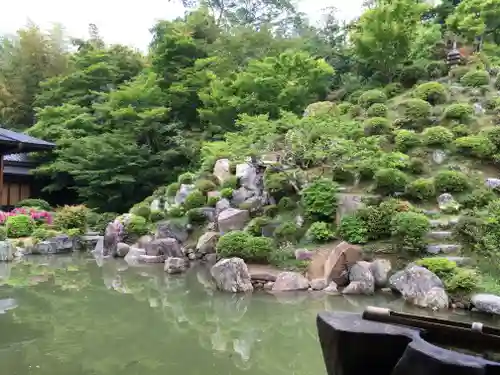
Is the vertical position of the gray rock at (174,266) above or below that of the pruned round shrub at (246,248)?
below

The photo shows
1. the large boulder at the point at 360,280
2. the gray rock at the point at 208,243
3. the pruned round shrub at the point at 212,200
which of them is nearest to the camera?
the large boulder at the point at 360,280

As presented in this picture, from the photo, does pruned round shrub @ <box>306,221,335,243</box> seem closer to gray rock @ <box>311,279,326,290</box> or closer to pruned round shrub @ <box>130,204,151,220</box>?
gray rock @ <box>311,279,326,290</box>

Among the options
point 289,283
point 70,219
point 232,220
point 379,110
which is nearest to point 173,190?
point 70,219

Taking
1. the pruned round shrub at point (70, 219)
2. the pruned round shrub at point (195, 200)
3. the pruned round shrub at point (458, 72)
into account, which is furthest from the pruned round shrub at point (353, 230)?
the pruned round shrub at point (458, 72)

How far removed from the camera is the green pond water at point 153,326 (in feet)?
15.0

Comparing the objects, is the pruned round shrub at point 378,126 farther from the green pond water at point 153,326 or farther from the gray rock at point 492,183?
the green pond water at point 153,326

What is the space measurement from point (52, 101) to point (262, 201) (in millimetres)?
13385

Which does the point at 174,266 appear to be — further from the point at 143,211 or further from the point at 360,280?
the point at 143,211

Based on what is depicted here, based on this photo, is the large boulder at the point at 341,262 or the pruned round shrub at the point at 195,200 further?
the pruned round shrub at the point at 195,200

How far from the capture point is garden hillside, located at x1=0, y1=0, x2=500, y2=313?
8.63 metres

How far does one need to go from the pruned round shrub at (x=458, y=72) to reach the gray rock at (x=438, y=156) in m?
5.31

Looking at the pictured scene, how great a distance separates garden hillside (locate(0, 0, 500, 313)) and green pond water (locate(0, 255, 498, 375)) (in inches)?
38.5

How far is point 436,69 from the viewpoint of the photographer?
54.4 ft

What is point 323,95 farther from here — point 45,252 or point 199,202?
point 45,252
